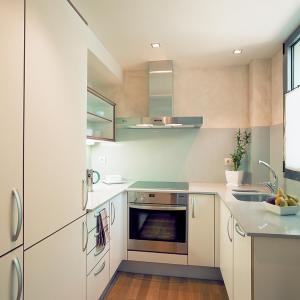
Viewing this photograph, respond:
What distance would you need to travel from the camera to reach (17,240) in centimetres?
102

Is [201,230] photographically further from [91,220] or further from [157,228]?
[91,220]

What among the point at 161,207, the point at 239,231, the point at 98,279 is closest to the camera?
the point at 239,231

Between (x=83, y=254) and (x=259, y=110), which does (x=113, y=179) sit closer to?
(x=83, y=254)

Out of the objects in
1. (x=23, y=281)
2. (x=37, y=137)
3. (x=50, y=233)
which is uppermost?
(x=37, y=137)

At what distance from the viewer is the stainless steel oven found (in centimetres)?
263

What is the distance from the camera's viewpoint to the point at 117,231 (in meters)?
2.54

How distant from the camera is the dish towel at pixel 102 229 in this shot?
2.02 m

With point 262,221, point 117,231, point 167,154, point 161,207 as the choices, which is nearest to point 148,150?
point 167,154

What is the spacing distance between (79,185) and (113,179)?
1.44 m

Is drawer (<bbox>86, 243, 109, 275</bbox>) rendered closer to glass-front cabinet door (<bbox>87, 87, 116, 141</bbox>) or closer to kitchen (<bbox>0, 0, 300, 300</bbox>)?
kitchen (<bbox>0, 0, 300, 300</bbox>)

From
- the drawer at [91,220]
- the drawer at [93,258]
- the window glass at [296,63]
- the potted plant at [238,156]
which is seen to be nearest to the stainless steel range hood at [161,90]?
the potted plant at [238,156]

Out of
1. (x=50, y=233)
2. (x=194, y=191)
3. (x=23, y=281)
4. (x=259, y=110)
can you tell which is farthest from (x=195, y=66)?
(x=23, y=281)

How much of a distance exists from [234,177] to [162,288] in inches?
57.8

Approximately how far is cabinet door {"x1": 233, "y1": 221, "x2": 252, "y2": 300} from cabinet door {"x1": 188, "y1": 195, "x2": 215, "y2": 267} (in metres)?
0.76
